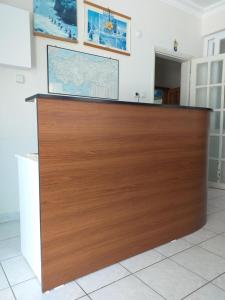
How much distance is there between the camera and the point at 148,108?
70.7 inches

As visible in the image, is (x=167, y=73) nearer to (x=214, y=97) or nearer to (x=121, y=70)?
(x=214, y=97)

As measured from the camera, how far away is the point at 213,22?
4125mm

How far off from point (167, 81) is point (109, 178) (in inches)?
209

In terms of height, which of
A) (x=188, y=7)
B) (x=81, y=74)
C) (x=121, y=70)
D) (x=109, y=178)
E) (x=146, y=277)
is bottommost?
(x=146, y=277)

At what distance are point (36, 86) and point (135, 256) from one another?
6.76 ft

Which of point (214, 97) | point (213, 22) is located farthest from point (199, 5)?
point (214, 97)

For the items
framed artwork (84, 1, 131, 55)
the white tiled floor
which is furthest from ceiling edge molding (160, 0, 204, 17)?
the white tiled floor

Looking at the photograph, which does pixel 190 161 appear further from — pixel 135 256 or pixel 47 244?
pixel 47 244

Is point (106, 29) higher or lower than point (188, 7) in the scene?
lower

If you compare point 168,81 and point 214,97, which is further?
point 168,81

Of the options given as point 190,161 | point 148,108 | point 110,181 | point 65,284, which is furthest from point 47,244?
point 190,161

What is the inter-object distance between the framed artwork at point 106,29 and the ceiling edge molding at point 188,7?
3.47 ft

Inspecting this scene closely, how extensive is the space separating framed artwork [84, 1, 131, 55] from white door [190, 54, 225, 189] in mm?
1571

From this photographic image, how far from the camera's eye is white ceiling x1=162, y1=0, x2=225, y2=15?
3.87 m
